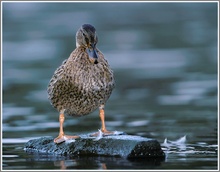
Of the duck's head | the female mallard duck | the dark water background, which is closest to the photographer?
the duck's head

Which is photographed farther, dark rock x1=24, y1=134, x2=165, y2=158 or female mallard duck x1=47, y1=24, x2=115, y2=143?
female mallard duck x1=47, y1=24, x2=115, y2=143

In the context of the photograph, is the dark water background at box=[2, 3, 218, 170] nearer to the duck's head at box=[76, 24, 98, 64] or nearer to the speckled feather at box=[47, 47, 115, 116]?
the speckled feather at box=[47, 47, 115, 116]

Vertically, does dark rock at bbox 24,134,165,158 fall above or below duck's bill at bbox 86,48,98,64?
below

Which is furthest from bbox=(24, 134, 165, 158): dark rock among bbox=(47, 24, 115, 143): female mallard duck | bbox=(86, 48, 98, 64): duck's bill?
A: bbox=(86, 48, 98, 64): duck's bill

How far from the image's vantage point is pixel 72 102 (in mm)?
11359

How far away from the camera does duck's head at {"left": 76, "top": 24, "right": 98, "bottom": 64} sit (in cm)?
1095

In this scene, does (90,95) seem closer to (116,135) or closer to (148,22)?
(116,135)

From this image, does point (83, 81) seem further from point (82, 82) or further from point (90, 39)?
point (90, 39)

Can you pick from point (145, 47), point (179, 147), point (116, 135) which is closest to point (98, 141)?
point (116, 135)

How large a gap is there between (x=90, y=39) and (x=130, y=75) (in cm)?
745

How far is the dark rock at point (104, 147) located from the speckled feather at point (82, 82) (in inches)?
19.9

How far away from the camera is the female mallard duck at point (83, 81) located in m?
11.2

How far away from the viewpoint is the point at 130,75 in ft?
60.4

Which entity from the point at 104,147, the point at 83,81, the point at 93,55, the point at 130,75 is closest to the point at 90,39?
the point at 93,55
